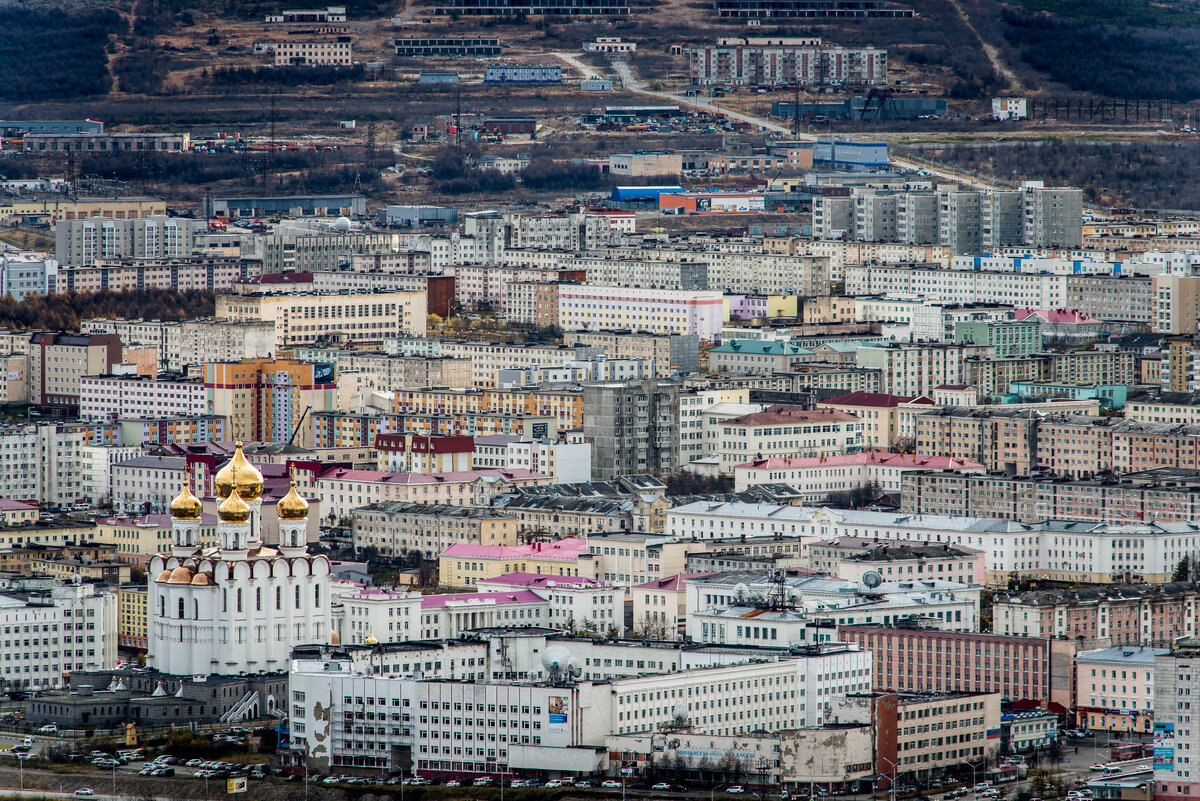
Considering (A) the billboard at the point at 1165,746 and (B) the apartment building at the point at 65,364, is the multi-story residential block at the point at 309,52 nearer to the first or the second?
(B) the apartment building at the point at 65,364

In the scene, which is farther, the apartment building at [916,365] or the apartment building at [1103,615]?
the apartment building at [916,365]

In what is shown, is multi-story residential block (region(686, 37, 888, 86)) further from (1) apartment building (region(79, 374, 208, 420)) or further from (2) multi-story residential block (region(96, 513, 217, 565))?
(2) multi-story residential block (region(96, 513, 217, 565))

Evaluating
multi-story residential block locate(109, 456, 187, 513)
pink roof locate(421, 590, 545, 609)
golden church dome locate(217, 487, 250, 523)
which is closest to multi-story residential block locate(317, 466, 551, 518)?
multi-story residential block locate(109, 456, 187, 513)

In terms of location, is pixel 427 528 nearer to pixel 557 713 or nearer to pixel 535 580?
pixel 535 580

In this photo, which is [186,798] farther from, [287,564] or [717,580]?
[717,580]

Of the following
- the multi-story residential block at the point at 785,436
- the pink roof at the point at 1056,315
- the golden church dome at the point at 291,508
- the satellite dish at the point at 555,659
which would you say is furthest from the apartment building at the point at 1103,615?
the pink roof at the point at 1056,315

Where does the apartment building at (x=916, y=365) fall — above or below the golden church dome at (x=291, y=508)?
below
